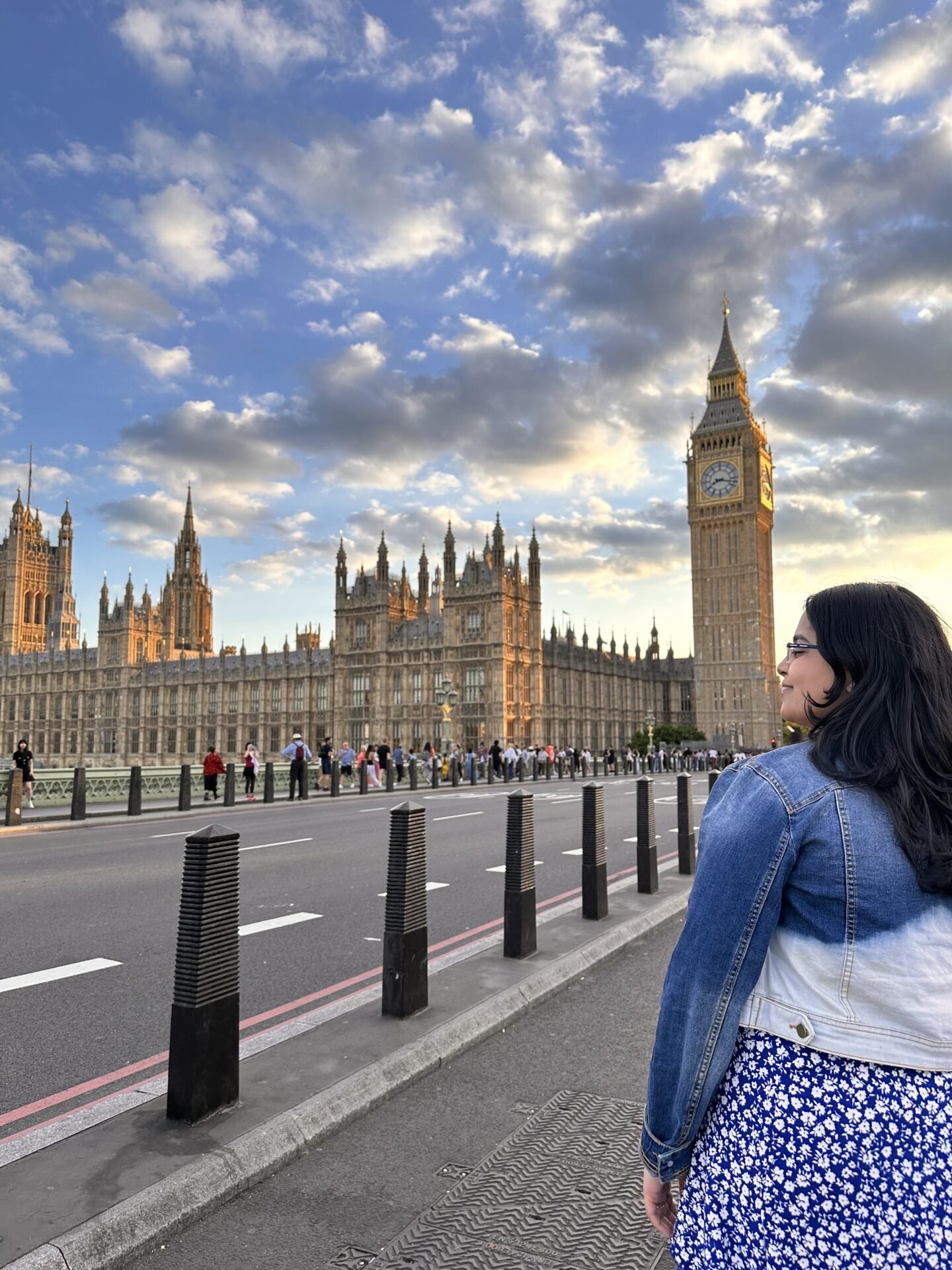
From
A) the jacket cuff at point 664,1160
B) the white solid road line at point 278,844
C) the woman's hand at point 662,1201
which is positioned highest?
the jacket cuff at point 664,1160

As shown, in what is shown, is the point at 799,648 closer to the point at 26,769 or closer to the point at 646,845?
the point at 646,845

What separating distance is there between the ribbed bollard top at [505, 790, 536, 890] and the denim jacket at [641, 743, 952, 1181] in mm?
4516

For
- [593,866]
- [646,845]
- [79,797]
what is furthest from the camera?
[79,797]

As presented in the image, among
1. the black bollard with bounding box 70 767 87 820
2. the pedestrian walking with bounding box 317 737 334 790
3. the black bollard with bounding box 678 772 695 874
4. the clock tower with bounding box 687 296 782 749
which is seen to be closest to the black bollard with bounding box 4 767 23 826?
the black bollard with bounding box 70 767 87 820

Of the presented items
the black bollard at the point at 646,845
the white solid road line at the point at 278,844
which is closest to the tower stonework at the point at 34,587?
the white solid road line at the point at 278,844

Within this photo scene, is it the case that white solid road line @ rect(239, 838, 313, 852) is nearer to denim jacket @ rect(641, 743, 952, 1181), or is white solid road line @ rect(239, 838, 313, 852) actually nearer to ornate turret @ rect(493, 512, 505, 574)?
denim jacket @ rect(641, 743, 952, 1181)

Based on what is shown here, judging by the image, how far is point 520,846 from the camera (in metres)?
6.47

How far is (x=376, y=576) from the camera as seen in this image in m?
73.9

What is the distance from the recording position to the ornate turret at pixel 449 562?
2707 inches

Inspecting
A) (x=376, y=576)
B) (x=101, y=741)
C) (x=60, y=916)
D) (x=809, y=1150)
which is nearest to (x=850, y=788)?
(x=809, y=1150)

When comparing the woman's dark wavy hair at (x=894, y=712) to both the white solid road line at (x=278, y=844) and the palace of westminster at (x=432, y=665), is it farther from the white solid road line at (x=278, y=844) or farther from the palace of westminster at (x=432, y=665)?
the palace of westminster at (x=432, y=665)

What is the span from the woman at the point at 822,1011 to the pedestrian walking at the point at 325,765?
27.6m

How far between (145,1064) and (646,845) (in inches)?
225

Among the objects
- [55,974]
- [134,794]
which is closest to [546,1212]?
[55,974]
